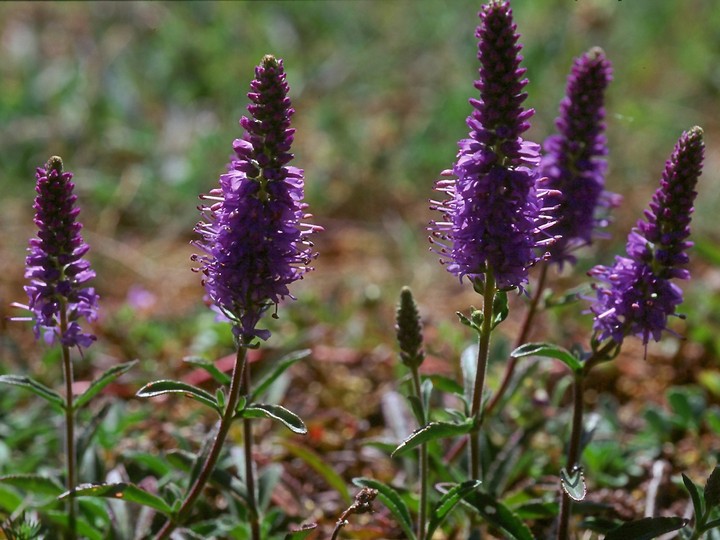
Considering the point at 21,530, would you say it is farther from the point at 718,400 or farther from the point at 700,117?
the point at 700,117

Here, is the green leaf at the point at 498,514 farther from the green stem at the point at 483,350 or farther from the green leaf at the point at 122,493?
the green leaf at the point at 122,493

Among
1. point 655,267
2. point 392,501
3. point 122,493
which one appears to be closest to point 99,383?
point 122,493

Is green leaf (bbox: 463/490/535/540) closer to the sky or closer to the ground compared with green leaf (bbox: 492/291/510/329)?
closer to the ground

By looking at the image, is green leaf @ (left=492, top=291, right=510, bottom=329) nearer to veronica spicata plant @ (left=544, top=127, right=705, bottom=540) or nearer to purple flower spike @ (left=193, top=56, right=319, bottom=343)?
veronica spicata plant @ (left=544, top=127, right=705, bottom=540)

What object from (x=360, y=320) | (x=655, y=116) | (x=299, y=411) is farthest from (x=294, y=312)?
(x=655, y=116)

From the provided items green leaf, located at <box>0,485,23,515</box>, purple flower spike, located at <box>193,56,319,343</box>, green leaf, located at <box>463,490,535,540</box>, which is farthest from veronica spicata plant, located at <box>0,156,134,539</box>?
green leaf, located at <box>463,490,535,540</box>

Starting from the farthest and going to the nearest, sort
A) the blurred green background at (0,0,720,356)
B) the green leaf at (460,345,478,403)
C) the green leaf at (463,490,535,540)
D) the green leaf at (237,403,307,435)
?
the blurred green background at (0,0,720,356), the green leaf at (460,345,478,403), the green leaf at (463,490,535,540), the green leaf at (237,403,307,435)

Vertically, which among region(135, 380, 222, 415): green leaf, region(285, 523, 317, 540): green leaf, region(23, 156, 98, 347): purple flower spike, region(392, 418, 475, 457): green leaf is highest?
region(23, 156, 98, 347): purple flower spike

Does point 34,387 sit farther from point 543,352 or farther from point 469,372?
point 543,352
